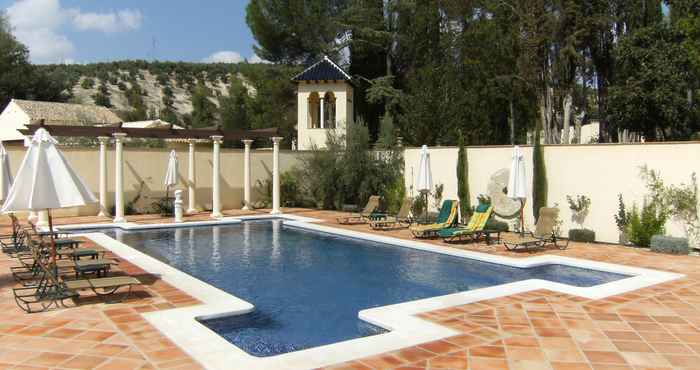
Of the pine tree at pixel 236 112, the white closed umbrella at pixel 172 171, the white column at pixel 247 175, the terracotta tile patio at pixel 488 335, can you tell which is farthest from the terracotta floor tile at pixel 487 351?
the pine tree at pixel 236 112

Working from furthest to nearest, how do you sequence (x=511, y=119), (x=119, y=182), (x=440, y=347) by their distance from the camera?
(x=511, y=119) → (x=119, y=182) → (x=440, y=347)

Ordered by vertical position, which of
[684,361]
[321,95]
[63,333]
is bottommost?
[684,361]

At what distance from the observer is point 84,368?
17.5ft

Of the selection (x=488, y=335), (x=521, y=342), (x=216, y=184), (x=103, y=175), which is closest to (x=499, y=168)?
(x=216, y=184)

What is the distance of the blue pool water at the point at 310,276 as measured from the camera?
733cm

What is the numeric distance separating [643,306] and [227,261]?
27.2 feet

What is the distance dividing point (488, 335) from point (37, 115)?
37.2 metres

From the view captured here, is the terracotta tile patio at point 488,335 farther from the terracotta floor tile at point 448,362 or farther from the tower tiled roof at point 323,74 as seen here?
the tower tiled roof at point 323,74

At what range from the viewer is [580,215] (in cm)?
1486

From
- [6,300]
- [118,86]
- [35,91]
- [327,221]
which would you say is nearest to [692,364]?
[6,300]

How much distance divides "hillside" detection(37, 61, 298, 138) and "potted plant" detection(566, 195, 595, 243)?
23.8 m

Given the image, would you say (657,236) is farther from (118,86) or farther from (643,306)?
(118,86)

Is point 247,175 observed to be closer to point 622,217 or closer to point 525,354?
point 622,217

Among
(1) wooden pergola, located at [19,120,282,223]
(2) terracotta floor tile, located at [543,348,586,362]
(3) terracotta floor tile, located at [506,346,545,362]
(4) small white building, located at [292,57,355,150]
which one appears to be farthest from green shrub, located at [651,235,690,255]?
(4) small white building, located at [292,57,355,150]
